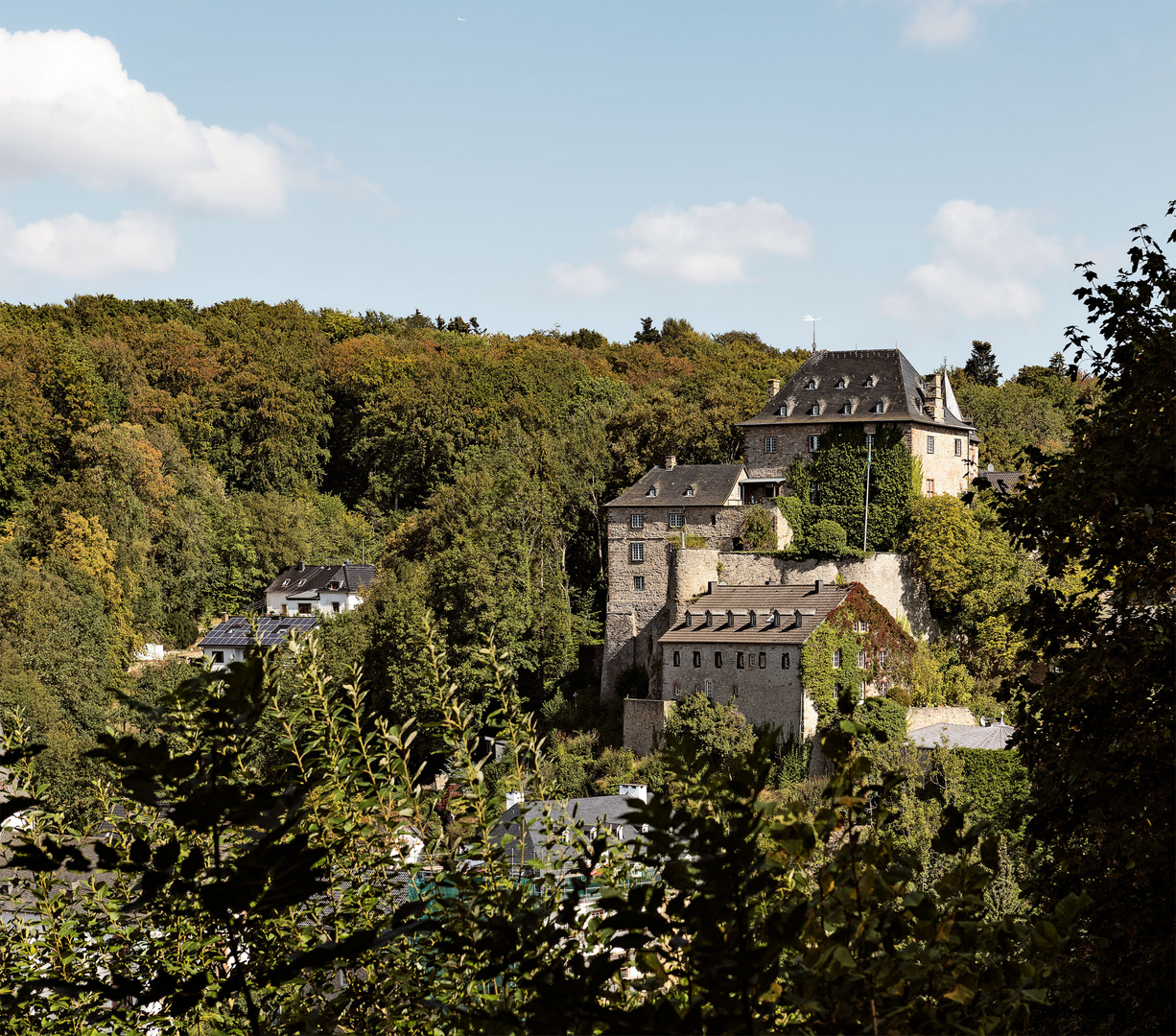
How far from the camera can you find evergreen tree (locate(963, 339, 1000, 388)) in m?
74.3

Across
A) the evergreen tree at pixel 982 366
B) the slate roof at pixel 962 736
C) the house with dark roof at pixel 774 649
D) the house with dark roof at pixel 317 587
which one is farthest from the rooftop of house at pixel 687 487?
the evergreen tree at pixel 982 366

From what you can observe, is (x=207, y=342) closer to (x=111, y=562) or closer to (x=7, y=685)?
(x=111, y=562)

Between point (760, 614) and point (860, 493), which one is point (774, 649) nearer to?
point (760, 614)

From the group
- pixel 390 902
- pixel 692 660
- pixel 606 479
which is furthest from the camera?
pixel 606 479

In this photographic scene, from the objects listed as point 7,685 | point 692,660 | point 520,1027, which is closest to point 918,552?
point 692,660

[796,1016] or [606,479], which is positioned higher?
[606,479]

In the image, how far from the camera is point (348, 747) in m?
7.27

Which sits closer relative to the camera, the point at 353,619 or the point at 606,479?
the point at 353,619

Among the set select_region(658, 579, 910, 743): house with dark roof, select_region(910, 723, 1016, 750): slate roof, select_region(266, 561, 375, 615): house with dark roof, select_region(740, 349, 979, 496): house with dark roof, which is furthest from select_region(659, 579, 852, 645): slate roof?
select_region(266, 561, 375, 615): house with dark roof

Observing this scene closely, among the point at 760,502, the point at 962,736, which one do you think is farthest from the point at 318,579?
the point at 962,736

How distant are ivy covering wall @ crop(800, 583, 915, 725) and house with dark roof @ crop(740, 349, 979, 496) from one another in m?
6.69

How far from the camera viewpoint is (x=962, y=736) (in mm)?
33312

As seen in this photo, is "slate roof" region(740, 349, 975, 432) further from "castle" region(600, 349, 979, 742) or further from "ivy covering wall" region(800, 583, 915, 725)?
"ivy covering wall" region(800, 583, 915, 725)

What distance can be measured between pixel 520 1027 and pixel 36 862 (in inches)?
56.0
